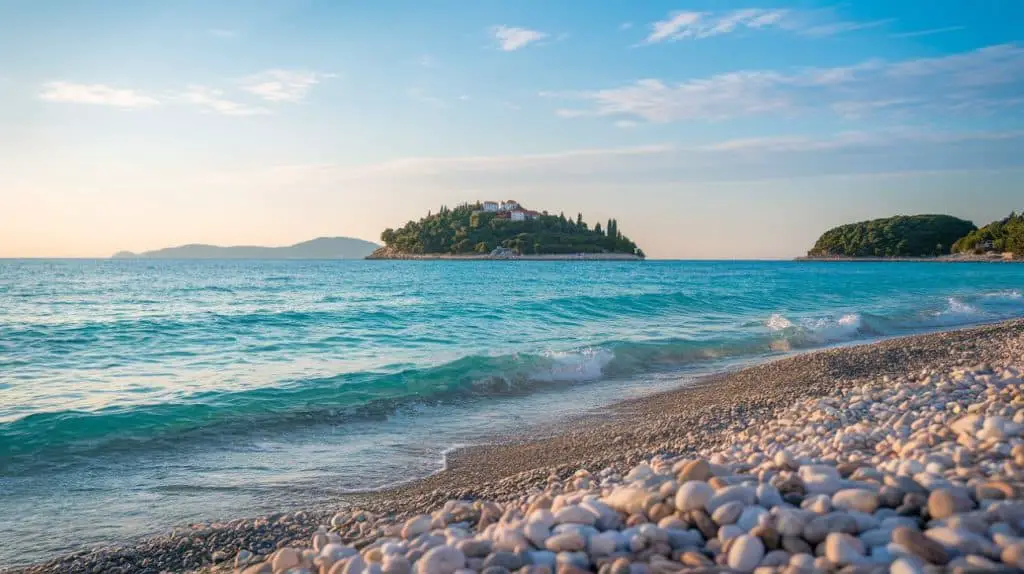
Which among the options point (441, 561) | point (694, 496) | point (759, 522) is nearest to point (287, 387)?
point (441, 561)

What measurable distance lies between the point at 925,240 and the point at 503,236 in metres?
92.5

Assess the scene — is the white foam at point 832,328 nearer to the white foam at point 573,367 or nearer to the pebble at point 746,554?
the white foam at point 573,367

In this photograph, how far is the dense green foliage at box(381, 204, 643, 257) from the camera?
153625mm

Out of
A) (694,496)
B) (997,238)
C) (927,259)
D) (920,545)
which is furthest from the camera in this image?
(927,259)

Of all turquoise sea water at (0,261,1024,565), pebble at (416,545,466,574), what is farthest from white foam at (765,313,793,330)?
pebble at (416,545,466,574)

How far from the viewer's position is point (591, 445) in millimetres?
7562

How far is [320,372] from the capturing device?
12.5 meters

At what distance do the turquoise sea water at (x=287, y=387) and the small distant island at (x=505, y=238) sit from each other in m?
127

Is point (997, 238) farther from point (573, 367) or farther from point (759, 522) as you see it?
point (759, 522)

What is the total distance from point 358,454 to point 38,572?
11.4ft

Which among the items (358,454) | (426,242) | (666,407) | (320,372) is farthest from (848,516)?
(426,242)

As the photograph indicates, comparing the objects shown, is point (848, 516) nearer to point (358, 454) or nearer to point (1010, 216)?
point (358, 454)

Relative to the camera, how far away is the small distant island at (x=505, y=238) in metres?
152

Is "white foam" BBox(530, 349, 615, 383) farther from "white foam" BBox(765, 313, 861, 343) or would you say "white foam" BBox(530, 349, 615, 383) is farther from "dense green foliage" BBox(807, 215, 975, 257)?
"dense green foliage" BBox(807, 215, 975, 257)
